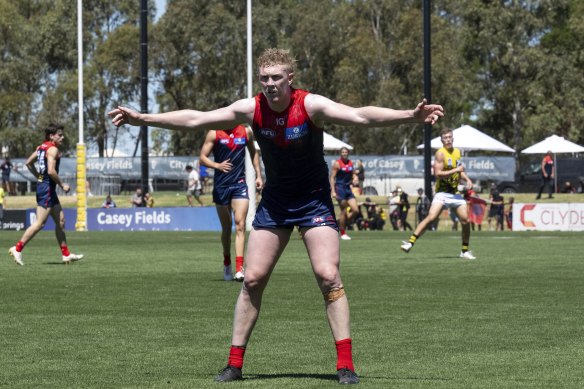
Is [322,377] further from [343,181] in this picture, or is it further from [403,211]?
[403,211]

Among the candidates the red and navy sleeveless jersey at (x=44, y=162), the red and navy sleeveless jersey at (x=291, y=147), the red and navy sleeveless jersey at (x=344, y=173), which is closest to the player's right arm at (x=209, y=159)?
the red and navy sleeveless jersey at (x=44, y=162)

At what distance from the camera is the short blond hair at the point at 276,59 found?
7.89m

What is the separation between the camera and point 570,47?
271 feet

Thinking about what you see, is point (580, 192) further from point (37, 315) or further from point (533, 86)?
point (37, 315)

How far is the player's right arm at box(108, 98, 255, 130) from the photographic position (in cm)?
809

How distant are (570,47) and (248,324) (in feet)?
253

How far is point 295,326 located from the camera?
36.3 feet

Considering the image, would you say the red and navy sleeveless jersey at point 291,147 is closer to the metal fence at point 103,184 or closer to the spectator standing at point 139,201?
the spectator standing at point 139,201

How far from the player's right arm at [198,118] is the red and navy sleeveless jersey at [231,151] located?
26.6 ft

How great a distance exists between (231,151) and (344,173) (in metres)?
14.4

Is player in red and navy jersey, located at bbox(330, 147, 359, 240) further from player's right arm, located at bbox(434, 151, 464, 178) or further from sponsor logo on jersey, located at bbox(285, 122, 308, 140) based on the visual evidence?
sponsor logo on jersey, located at bbox(285, 122, 308, 140)

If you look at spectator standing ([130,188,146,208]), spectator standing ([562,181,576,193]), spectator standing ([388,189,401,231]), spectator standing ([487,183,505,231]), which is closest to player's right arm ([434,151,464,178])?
spectator standing ([487,183,505,231])

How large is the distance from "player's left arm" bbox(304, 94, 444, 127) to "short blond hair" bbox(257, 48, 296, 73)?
23cm

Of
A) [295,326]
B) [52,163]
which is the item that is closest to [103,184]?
[52,163]
